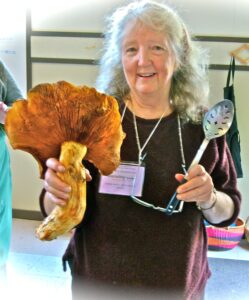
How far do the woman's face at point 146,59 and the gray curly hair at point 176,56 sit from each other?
0.02 metres

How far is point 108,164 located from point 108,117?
0.11 meters

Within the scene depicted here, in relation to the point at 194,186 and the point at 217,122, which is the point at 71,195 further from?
the point at 217,122

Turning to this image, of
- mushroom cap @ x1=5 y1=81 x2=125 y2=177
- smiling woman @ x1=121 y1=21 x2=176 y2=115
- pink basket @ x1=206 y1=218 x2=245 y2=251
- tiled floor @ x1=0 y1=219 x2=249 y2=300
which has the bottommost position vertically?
tiled floor @ x1=0 y1=219 x2=249 y2=300

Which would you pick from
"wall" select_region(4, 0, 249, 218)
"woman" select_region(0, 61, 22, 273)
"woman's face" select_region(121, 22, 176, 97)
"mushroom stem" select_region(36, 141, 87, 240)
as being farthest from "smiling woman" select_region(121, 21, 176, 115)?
"wall" select_region(4, 0, 249, 218)

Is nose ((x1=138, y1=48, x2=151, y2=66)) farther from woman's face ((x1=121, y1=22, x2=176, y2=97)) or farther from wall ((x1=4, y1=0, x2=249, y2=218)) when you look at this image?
wall ((x1=4, y1=0, x2=249, y2=218))

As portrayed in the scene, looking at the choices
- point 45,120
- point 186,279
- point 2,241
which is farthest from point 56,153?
point 2,241

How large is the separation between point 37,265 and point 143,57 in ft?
5.77

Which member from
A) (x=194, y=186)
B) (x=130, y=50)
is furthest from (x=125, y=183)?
(x=130, y=50)

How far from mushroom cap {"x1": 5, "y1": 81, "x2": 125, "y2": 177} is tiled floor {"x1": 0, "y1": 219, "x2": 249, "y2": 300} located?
1.21 m

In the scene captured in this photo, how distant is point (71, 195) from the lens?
659mm

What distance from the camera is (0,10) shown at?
2.38 meters

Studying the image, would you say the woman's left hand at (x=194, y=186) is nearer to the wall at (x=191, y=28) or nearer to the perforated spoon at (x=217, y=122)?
the perforated spoon at (x=217, y=122)

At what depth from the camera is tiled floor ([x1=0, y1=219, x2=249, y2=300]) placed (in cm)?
196

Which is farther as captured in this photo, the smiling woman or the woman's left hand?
the smiling woman
